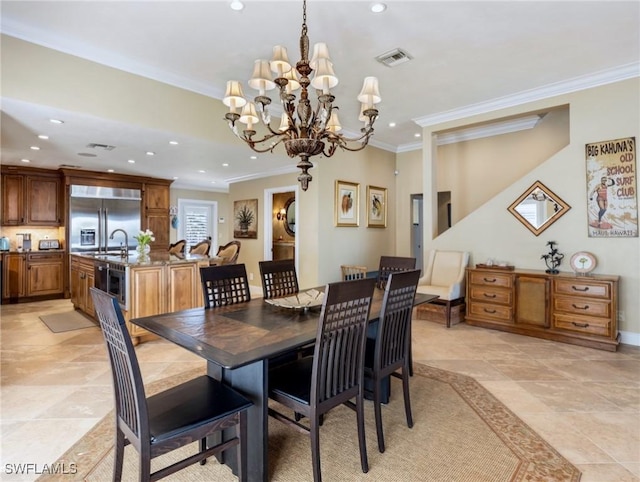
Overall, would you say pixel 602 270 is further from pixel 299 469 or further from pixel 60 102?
pixel 60 102

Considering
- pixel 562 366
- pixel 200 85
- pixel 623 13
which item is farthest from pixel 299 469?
pixel 623 13

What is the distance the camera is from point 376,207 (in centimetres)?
692

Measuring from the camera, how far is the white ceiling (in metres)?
2.81

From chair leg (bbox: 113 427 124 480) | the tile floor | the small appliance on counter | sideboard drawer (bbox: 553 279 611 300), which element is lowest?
the tile floor

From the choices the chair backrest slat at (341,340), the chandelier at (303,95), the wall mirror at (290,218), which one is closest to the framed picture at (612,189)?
the chandelier at (303,95)

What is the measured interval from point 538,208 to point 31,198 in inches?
331

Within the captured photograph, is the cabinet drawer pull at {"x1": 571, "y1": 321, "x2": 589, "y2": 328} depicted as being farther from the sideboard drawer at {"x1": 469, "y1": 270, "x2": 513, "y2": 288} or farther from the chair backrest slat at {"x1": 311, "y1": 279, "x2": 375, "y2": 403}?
the chair backrest slat at {"x1": 311, "y1": 279, "x2": 375, "y2": 403}

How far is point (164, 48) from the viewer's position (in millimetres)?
3330

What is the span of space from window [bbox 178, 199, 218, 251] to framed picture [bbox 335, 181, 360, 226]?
17.2 feet

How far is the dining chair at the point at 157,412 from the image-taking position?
4.62 feet

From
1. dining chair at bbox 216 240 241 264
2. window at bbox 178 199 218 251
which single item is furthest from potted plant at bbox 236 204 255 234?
window at bbox 178 199 218 251

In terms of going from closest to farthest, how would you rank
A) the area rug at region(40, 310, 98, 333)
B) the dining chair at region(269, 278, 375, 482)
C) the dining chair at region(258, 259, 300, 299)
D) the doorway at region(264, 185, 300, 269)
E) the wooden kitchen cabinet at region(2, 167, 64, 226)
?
1. the dining chair at region(269, 278, 375, 482)
2. the dining chair at region(258, 259, 300, 299)
3. the area rug at region(40, 310, 98, 333)
4. the wooden kitchen cabinet at region(2, 167, 64, 226)
5. the doorway at region(264, 185, 300, 269)

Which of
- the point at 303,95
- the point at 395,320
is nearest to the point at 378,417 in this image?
the point at 395,320

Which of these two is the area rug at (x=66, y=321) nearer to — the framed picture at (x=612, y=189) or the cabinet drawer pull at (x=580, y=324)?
the cabinet drawer pull at (x=580, y=324)
